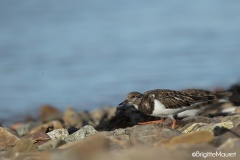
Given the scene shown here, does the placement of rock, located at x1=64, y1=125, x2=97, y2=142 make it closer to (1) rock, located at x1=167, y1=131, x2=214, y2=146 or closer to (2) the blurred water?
(1) rock, located at x1=167, y1=131, x2=214, y2=146

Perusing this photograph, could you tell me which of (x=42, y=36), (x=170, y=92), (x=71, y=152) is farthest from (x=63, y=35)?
(x=71, y=152)

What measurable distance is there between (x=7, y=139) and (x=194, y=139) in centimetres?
209

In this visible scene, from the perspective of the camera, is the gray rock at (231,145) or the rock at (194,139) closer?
the gray rock at (231,145)

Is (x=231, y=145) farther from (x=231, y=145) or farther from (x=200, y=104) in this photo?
(x=200, y=104)

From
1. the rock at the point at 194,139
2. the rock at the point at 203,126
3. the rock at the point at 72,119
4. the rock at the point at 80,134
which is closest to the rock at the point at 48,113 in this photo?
the rock at the point at 72,119

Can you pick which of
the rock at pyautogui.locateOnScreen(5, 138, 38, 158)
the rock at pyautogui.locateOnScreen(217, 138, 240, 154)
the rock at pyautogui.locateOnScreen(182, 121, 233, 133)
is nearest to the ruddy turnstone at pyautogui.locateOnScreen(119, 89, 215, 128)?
the rock at pyautogui.locateOnScreen(182, 121, 233, 133)

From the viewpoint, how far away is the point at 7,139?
625cm

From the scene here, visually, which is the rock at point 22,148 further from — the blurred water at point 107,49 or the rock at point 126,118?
the blurred water at point 107,49

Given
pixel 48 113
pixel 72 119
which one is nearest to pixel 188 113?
pixel 72 119

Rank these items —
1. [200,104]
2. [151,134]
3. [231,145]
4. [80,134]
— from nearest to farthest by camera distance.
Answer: [231,145]
[151,134]
[80,134]
[200,104]

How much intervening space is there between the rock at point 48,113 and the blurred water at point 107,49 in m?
0.99

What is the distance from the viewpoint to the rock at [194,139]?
4945 mm

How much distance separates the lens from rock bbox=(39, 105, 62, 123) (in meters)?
11.2

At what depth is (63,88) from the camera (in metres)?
13.8
